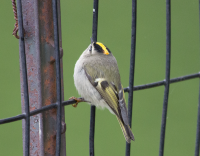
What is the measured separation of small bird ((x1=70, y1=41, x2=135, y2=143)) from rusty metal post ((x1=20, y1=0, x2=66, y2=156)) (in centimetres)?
38

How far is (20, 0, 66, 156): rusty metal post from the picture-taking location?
40.9 inches

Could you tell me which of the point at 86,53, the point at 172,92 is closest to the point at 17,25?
the point at 86,53

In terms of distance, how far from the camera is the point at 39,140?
1094 mm

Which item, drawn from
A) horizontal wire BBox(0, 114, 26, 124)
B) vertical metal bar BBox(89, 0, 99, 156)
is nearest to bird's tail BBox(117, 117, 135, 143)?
vertical metal bar BBox(89, 0, 99, 156)

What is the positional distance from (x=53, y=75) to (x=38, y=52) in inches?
3.9

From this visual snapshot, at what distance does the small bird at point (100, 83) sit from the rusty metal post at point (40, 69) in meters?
0.38

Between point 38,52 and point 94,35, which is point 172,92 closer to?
point 94,35

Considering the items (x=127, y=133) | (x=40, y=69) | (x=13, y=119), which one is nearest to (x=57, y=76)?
(x=40, y=69)

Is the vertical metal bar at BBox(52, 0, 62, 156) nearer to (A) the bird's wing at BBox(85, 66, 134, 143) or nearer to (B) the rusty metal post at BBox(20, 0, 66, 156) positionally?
(B) the rusty metal post at BBox(20, 0, 66, 156)

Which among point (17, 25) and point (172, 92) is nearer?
point (17, 25)

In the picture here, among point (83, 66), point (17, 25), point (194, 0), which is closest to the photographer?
point (17, 25)

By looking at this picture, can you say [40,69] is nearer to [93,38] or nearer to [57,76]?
[57,76]

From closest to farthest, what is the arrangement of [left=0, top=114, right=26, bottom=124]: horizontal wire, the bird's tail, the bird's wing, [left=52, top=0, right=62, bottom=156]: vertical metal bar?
[left=0, top=114, right=26, bottom=124]: horizontal wire
[left=52, top=0, right=62, bottom=156]: vertical metal bar
the bird's tail
the bird's wing

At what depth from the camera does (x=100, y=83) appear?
157 cm
